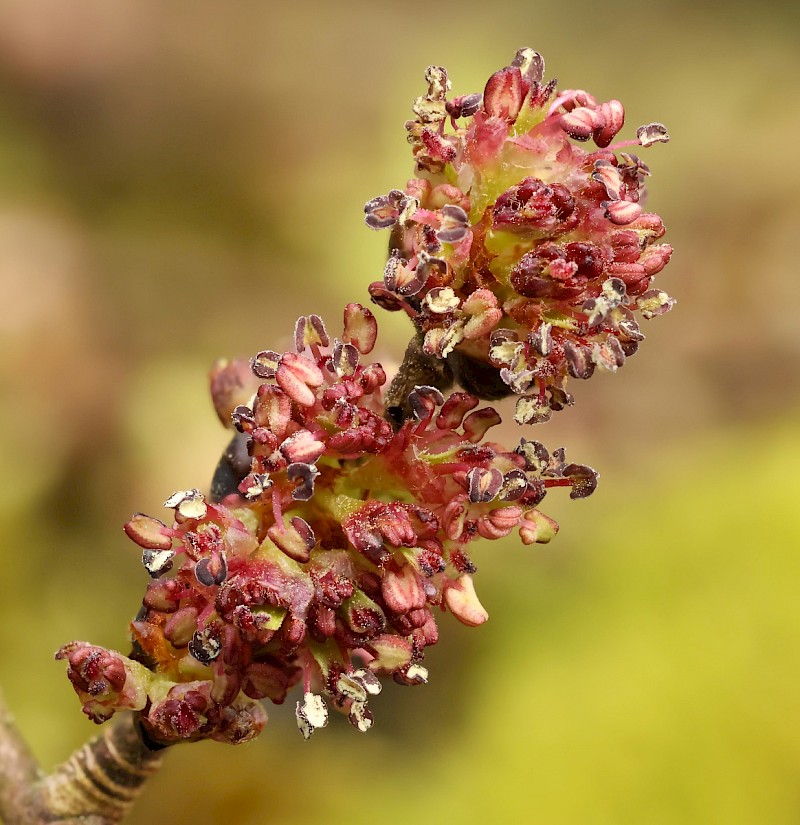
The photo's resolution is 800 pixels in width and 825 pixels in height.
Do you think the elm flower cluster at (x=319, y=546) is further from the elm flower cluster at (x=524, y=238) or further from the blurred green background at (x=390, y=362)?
the blurred green background at (x=390, y=362)

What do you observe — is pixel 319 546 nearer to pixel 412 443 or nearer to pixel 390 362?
pixel 412 443

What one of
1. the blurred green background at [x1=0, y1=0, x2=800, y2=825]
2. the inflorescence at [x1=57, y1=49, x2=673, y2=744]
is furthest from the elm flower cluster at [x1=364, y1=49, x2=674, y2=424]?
the blurred green background at [x1=0, y1=0, x2=800, y2=825]

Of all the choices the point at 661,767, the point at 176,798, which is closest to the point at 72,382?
the point at 176,798

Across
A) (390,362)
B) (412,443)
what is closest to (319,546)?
(412,443)

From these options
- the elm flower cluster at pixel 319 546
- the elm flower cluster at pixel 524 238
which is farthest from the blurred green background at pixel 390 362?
the elm flower cluster at pixel 524 238

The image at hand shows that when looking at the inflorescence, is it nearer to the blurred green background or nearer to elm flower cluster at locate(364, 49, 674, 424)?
elm flower cluster at locate(364, 49, 674, 424)

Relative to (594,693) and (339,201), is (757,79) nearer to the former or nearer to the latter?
(339,201)

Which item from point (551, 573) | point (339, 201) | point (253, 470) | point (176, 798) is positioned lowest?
point (176, 798)
